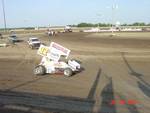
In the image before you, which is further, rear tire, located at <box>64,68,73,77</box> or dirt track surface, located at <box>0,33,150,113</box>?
rear tire, located at <box>64,68,73,77</box>

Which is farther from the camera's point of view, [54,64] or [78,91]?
[54,64]

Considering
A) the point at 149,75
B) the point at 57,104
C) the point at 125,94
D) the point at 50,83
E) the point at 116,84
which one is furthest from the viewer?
the point at 149,75

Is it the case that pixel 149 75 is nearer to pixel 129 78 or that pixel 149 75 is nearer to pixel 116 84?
pixel 129 78

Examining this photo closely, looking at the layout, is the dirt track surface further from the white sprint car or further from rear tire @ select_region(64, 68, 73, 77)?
the white sprint car

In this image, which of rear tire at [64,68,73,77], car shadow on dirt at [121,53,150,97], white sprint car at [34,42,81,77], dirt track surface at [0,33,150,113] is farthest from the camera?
white sprint car at [34,42,81,77]

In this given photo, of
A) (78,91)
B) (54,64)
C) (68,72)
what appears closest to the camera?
(78,91)

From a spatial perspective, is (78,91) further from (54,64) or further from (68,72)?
(54,64)

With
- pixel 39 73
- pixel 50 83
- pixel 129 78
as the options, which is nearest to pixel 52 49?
pixel 39 73

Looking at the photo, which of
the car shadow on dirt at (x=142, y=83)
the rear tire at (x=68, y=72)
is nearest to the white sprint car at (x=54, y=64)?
the rear tire at (x=68, y=72)

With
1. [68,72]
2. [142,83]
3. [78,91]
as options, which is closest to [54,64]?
[68,72]

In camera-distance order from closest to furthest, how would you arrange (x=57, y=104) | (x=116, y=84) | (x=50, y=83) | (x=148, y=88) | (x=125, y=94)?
(x=57, y=104), (x=125, y=94), (x=148, y=88), (x=116, y=84), (x=50, y=83)

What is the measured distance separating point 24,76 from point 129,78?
7.09m

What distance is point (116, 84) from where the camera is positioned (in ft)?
54.1

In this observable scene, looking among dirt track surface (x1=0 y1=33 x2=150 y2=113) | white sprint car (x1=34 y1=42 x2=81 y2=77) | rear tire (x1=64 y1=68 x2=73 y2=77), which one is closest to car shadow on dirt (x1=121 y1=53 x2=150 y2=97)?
dirt track surface (x1=0 y1=33 x2=150 y2=113)
